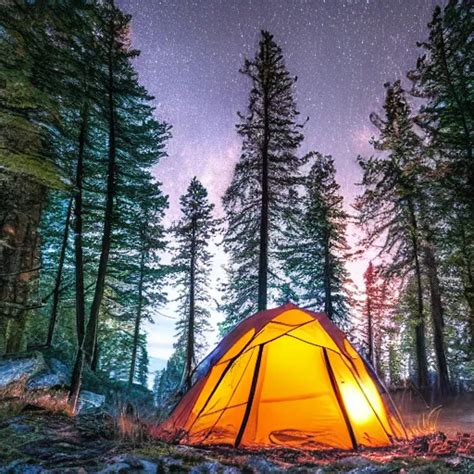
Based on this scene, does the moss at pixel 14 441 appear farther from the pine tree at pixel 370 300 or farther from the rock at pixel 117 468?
the pine tree at pixel 370 300

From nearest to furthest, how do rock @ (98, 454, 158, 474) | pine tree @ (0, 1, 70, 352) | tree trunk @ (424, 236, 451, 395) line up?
rock @ (98, 454, 158, 474) → pine tree @ (0, 1, 70, 352) → tree trunk @ (424, 236, 451, 395)

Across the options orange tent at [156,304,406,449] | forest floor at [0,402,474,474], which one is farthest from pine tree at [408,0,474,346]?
forest floor at [0,402,474,474]

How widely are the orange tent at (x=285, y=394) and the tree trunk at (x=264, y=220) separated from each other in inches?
Answer: 271

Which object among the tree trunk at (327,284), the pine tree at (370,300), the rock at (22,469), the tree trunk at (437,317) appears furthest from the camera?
the pine tree at (370,300)

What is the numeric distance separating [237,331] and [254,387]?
4.23 feet

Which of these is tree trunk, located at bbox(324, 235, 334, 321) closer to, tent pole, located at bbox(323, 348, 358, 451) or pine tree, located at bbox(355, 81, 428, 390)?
pine tree, located at bbox(355, 81, 428, 390)

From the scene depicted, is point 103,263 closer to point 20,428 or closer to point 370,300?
point 20,428

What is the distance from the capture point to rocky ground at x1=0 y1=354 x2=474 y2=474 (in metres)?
3.47

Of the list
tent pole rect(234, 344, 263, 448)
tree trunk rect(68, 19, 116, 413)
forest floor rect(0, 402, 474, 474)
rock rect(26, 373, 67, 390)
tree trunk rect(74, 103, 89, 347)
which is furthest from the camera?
tree trunk rect(74, 103, 89, 347)

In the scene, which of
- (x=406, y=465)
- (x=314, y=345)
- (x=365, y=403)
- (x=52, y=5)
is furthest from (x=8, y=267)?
(x=406, y=465)

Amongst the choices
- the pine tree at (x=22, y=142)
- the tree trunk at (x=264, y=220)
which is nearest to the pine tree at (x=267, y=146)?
the tree trunk at (x=264, y=220)

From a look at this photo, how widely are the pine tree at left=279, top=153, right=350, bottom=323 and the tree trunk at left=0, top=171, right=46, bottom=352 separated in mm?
12382

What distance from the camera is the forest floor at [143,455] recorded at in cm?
346

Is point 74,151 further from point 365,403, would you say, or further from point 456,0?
point 456,0
